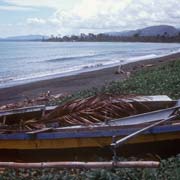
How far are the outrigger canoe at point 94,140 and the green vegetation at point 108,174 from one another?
1.29m

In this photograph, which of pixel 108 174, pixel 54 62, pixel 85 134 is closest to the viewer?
pixel 108 174

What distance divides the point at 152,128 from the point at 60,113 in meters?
2.28

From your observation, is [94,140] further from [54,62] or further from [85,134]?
[54,62]

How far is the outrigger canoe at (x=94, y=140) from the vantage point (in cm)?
805

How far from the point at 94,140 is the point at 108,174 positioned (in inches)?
78.9

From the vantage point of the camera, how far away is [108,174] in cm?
619

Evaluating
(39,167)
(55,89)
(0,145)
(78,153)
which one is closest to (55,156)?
(78,153)

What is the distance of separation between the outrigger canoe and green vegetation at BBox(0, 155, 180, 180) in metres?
1.29

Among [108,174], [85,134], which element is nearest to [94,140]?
[85,134]

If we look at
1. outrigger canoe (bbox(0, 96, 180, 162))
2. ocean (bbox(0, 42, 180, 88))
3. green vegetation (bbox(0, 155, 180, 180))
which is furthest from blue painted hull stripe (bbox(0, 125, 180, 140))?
ocean (bbox(0, 42, 180, 88))

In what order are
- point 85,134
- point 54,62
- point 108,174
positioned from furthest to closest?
1. point 54,62
2. point 85,134
3. point 108,174

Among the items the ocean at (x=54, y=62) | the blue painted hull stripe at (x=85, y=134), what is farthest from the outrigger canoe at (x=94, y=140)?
the ocean at (x=54, y=62)

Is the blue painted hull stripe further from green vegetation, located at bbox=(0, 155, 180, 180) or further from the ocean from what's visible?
the ocean

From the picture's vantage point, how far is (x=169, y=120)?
26.9 ft
